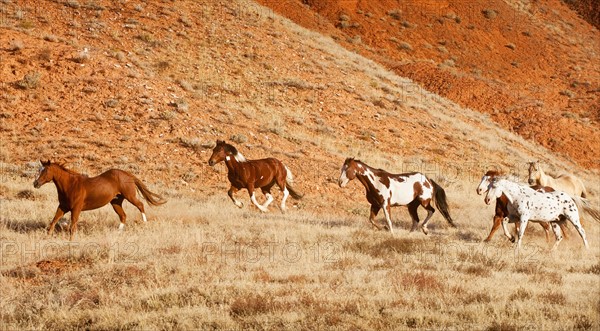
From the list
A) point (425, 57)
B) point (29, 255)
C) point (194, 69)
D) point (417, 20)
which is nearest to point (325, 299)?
point (29, 255)

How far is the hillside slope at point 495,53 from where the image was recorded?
43.6m

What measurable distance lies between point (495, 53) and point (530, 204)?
39.8 metres

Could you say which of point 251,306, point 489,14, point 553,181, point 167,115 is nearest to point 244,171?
point 251,306

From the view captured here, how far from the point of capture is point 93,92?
94.0ft

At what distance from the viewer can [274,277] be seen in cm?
1141

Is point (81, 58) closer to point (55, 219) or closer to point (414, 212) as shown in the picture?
point (55, 219)

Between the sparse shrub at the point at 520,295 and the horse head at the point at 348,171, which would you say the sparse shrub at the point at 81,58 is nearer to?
the horse head at the point at 348,171

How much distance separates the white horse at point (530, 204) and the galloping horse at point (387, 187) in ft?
6.97

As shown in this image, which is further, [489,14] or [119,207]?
[489,14]

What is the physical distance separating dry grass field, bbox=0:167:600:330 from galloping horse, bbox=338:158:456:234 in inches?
29.5

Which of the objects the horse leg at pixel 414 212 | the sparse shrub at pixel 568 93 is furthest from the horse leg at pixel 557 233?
the sparse shrub at pixel 568 93

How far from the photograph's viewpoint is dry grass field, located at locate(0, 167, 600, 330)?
9578mm

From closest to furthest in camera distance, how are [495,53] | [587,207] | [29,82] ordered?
[587,207] < [29,82] < [495,53]

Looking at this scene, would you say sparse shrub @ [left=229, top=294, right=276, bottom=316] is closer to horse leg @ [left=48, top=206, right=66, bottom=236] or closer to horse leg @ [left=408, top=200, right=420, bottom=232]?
horse leg @ [left=48, top=206, right=66, bottom=236]
